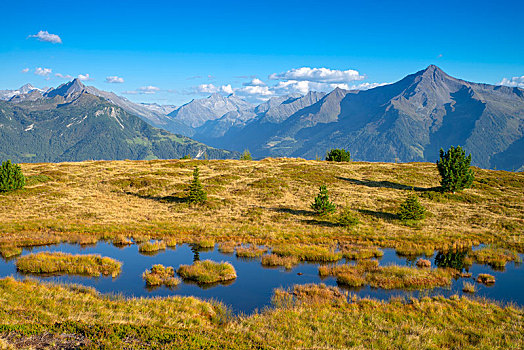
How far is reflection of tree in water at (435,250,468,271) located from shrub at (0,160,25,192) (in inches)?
2450

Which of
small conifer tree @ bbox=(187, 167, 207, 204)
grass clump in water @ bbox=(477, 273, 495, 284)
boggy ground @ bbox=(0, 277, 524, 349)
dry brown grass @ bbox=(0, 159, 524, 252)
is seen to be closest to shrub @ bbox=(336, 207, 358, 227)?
dry brown grass @ bbox=(0, 159, 524, 252)

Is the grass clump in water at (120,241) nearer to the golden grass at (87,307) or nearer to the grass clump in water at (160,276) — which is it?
the grass clump in water at (160,276)

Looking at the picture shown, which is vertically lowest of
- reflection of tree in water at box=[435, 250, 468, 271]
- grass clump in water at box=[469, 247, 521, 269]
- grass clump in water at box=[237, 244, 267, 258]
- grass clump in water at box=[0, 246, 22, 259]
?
grass clump in water at box=[0, 246, 22, 259]

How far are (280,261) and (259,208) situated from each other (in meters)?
20.5

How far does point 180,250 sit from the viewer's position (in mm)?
31234

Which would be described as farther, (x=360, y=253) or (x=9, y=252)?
(x=360, y=253)

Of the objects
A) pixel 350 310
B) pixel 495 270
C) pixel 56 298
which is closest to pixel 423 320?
pixel 350 310

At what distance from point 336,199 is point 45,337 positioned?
4609cm

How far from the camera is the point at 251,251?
101 feet

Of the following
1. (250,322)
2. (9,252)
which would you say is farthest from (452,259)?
(9,252)

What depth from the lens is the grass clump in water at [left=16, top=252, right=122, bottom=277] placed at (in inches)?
973

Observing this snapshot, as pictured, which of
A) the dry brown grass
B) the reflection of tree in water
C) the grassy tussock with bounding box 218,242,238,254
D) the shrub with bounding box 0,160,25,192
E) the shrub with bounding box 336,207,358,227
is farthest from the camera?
the shrub with bounding box 0,160,25,192

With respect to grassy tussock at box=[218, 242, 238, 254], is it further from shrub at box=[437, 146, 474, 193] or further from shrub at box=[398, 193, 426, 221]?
shrub at box=[437, 146, 474, 193]

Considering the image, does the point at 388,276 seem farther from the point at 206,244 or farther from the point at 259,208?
the point at 259,208
